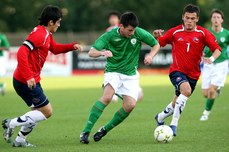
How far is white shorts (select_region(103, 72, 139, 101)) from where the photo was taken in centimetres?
1062

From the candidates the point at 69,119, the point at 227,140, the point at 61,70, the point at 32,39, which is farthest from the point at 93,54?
the point at 61,70

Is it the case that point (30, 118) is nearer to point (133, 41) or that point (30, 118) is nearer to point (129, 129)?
point (133, 41)

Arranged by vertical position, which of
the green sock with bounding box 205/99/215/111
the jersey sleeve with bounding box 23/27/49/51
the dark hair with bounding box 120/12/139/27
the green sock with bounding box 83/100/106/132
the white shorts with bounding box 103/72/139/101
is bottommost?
the green sock with bounding box 205/99/215/111

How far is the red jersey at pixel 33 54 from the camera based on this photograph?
9.59m

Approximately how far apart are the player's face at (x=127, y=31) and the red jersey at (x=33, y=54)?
3.70 ft

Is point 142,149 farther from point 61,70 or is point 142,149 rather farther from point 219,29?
point 61,70

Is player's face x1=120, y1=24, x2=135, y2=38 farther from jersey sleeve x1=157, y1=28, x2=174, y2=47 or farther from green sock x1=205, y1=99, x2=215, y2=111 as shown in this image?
green sock x1=205, y1=99, x2=215, y2=111

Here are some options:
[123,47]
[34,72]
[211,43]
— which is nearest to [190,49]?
[211,43]

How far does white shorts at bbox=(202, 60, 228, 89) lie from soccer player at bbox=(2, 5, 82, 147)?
19.3 ft

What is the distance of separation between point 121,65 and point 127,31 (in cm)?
60

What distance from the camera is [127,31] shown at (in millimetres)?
10398

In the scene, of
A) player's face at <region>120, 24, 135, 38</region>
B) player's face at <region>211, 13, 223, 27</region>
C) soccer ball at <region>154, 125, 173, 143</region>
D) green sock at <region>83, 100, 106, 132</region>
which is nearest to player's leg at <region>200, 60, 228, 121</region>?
player's face at <region>211, 13, 223, 27</region>

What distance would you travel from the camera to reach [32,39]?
977 centimetres

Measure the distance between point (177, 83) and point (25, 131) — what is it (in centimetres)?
273
